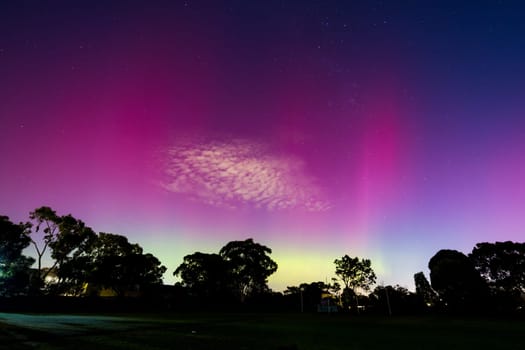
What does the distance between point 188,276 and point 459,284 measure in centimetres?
4315

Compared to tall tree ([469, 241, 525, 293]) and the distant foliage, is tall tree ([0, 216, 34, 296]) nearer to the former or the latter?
Answer: the distant foliage

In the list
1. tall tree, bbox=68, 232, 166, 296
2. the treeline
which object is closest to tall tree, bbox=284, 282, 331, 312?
the treeline

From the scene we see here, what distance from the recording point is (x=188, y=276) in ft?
179

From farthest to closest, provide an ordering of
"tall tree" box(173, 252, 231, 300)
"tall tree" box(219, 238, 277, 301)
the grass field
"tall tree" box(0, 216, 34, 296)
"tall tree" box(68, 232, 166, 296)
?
"tall tree" box(219, 238, 277, 301), "tall tree" box(173, 252, 231, 300), "tall tree" box(68, 232, 166, 296), "tall tree" box(0, 216, 34, 296), the grass field

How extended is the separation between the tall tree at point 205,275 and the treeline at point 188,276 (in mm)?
160

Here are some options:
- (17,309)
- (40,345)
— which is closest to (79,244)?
(17,309)

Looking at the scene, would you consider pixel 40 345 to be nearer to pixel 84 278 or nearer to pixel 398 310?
pixel 84 278

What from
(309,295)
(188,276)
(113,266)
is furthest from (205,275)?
(309,295)

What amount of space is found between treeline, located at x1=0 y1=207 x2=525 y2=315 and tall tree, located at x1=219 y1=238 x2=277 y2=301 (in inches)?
7.9

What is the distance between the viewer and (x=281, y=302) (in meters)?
57.7

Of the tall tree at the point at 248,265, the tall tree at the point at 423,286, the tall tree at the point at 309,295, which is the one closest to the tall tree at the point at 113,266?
the tall tree at the point at 248,265

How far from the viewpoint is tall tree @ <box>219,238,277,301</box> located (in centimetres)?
6016

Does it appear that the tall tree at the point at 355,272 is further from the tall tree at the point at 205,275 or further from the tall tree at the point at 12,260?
the tall tree at the point at 12,260

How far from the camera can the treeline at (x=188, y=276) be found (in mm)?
45500
